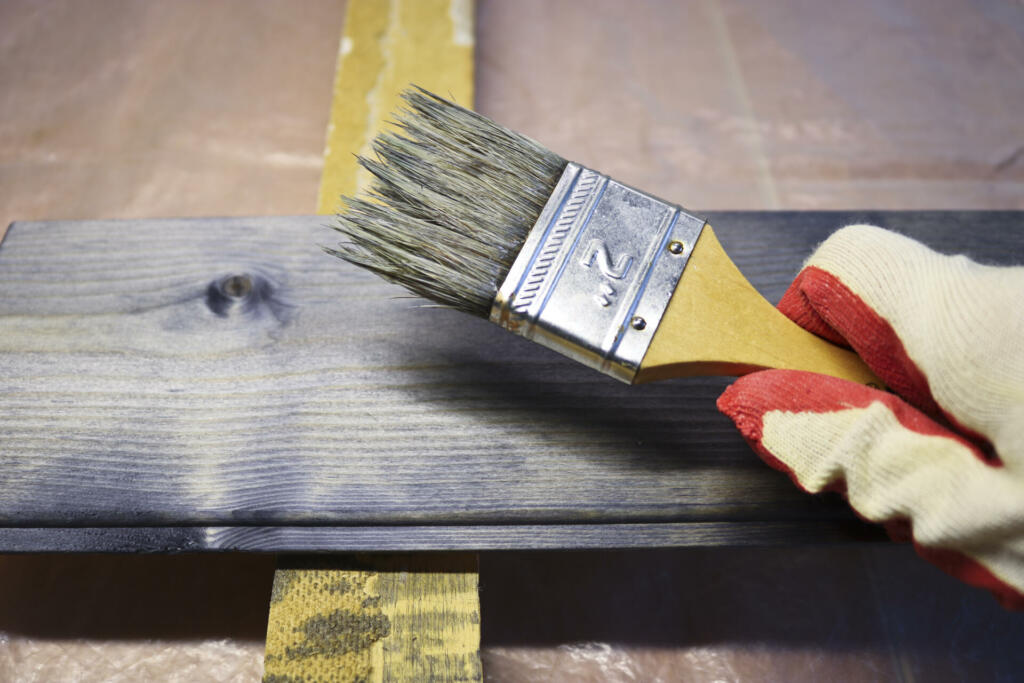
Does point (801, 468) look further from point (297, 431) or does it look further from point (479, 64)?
point (479, 64)

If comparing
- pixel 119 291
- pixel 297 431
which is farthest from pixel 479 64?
pixel 297 431

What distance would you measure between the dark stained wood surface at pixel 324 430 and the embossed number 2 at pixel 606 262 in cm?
18

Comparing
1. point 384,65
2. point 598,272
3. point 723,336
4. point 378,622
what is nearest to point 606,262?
point 598,272

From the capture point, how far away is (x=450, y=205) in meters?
0.92

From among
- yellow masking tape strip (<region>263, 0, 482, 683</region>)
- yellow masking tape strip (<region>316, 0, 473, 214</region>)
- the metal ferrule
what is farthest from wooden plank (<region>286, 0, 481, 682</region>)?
yellow masking tape strip (<region>316, 0, 473, 214</region>)

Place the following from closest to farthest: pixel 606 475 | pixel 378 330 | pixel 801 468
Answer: pixel 801 468, pixel 606 475, pixel 378 330

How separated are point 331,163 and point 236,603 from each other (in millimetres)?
780

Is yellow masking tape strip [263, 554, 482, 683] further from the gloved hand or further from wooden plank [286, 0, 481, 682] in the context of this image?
the gloved hand

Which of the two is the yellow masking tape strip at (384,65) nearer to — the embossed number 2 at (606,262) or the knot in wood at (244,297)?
the knot in wood at (244,297)

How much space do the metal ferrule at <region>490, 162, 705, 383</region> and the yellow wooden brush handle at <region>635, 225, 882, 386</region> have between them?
16mm

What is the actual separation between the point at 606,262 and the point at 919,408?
40 cm

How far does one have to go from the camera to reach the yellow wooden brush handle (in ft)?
2.89

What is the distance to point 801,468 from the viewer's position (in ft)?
2.78

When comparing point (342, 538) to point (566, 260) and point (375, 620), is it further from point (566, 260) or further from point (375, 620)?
point (566, 260)
